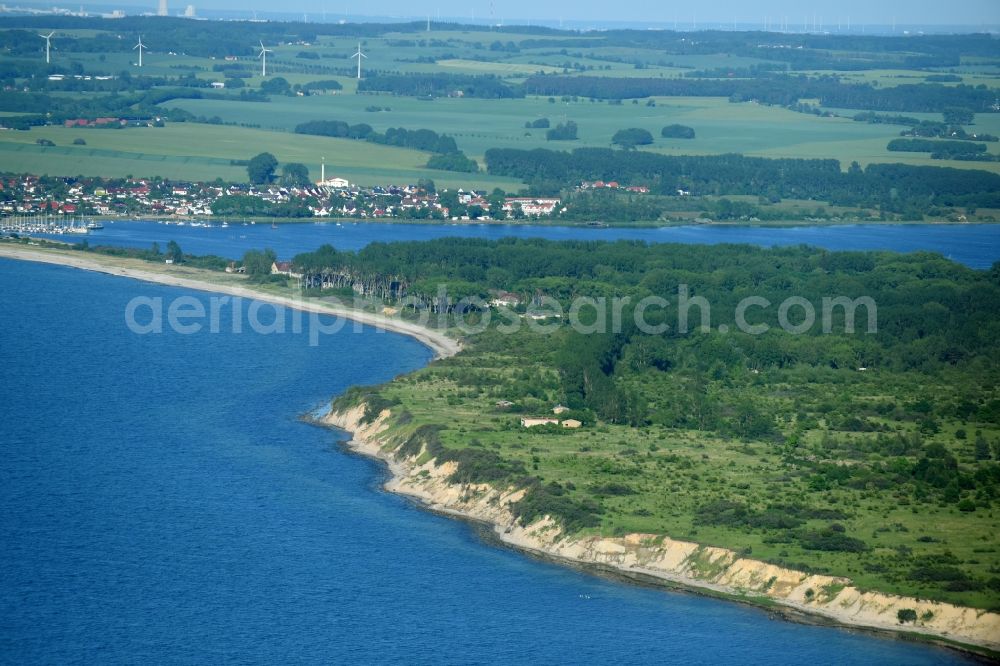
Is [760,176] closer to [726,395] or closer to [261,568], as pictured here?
[726,395]

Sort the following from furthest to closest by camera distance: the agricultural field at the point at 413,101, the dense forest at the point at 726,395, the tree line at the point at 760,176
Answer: the agricultural field at the point at 413,101 < the tree line at the point at 760,176 < the dense forest at the point at 726,395

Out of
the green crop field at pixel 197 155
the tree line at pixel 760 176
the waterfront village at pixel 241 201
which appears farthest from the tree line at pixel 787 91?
the waterfront village at pixel 241 201

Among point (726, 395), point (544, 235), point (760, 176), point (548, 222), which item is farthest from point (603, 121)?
point (726, 395)

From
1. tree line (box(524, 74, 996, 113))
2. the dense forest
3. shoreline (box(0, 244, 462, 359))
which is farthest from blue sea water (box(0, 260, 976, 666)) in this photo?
tree line (box(524, 74, 996, 113))

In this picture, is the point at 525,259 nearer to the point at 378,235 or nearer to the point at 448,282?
the point at 448,282

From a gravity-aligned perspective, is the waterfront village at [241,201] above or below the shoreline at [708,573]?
above

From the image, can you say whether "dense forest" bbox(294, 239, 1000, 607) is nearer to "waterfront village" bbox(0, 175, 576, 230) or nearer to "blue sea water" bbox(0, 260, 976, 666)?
"blue sea water" bbox(0, 260, 976, 666)

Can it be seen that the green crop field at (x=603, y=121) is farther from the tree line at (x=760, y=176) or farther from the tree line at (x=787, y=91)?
the tree line at (x=760, y=176)
